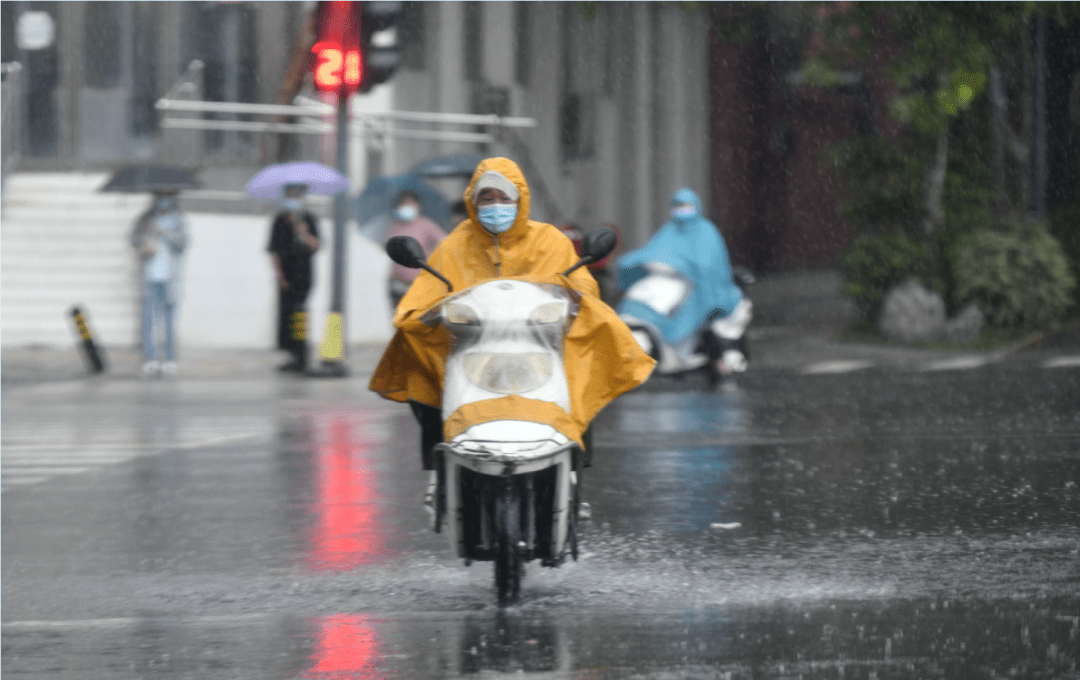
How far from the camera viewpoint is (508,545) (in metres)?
6.59

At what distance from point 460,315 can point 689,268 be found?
29.1ft

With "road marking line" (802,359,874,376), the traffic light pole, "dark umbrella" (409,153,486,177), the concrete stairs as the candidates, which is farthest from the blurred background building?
"road marking line" (802,359,874,376)

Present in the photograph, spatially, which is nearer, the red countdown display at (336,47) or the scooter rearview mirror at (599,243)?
the scooter rearview mirror at (599,243)

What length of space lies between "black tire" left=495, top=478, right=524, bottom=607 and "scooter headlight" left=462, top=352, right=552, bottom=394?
362mm

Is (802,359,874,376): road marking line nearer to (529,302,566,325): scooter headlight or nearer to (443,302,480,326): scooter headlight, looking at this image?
(529,302,566,325): scooter headlight

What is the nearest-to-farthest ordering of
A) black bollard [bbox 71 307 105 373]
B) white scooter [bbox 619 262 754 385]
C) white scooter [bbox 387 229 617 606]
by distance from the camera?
white scooter [bbox 387 229 617 606]
white scooter [bbox 619 262 754 385]
black bollard [bbox 71 307 105 373]

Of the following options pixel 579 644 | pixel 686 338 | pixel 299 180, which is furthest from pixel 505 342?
pixel 299 180

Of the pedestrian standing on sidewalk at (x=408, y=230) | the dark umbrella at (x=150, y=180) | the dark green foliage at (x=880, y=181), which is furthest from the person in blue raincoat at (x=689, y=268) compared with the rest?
the dark green foliage at (x=880, y=181)

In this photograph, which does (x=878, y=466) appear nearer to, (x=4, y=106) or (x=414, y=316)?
(x=414, y=316)

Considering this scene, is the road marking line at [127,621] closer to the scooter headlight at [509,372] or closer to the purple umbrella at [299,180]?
the scooter headlight at [509,372]

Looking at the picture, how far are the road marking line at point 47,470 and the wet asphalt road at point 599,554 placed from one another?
0.05 m

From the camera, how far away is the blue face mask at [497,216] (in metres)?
6.84

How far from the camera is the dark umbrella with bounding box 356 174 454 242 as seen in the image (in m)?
18.6

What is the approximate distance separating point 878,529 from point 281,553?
2.82m
